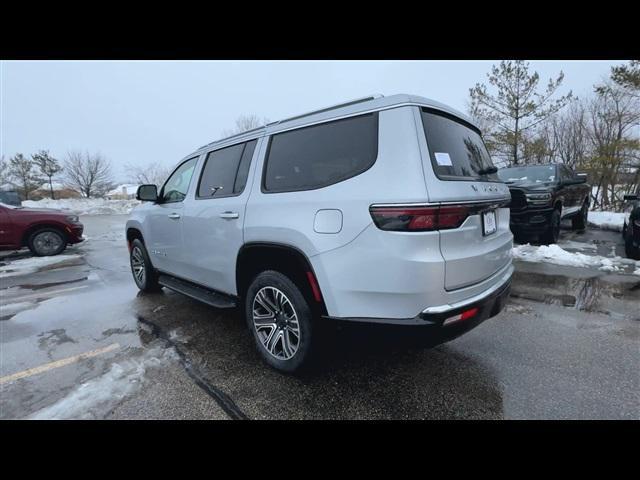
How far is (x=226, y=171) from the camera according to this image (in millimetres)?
3176

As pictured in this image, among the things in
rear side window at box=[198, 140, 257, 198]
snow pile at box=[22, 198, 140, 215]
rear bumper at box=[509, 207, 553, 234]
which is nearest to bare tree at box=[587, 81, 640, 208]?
rear bumper at box=[509, 207, 553, 234]

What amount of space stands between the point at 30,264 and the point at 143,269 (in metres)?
4.72

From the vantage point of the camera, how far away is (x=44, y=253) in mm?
8180

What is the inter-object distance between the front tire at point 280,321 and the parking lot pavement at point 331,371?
0.48 feet

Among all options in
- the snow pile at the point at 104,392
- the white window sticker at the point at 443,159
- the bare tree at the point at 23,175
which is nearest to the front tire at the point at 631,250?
the white window sticker at the point at 443,159

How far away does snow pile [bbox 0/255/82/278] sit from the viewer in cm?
662

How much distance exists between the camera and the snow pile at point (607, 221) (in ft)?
32.8

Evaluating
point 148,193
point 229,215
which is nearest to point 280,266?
point 229,215

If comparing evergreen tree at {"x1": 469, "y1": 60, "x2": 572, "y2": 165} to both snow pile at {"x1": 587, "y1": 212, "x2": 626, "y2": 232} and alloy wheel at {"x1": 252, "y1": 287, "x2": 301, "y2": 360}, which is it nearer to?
snow pile at {"x1": 587, "y1": 212, "x2": 626, "y2": 232}

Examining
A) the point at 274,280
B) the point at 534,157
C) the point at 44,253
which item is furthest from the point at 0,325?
the point at 534,157

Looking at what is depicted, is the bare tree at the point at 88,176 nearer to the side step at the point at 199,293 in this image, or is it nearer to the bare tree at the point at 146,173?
the bare tree at the point at 146,173

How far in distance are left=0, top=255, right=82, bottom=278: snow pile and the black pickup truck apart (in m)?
10.1
